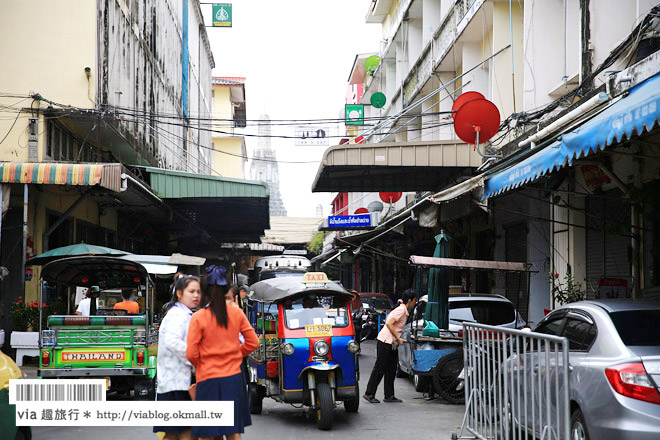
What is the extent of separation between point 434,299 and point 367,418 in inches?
104

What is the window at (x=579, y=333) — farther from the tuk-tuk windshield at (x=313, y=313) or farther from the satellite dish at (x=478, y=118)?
the satellite dish at (x=478, y=118)

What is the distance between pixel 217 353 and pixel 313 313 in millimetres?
4836

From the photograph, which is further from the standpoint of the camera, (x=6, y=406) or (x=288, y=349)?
(x=288, y=349)

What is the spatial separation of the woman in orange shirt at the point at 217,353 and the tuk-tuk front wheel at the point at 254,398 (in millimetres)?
5282

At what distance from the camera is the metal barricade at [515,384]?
601 cm

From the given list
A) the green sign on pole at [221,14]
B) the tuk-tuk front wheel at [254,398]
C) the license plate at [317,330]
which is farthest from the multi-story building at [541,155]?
the green sign on pole at [221,14]

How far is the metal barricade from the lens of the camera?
6.01 m

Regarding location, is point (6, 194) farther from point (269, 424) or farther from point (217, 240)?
point (217, 240)

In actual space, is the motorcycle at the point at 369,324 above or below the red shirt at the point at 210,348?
below

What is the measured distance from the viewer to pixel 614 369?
19.8 feet

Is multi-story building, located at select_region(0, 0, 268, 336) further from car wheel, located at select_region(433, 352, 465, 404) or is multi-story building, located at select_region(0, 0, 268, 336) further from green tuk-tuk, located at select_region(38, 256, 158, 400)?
car wheel, located at select_region(433, 352, 465, 404)

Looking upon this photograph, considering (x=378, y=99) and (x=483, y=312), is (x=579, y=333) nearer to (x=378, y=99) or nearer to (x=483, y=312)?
(x=483, y=312)

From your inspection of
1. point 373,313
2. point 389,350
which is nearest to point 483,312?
point 389,350

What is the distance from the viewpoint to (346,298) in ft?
35.5
